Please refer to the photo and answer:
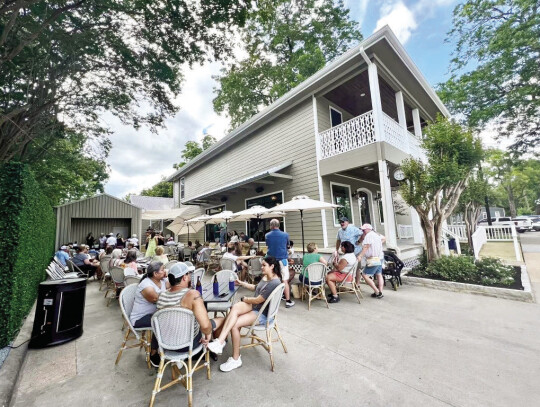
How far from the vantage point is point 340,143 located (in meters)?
7.95

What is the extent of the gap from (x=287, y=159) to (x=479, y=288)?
719 centimetres

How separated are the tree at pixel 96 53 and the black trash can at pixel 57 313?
3917 millimetres

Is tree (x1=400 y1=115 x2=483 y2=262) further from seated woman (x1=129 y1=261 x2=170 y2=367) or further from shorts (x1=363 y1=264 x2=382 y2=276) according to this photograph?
seated woman (x1=129 y1=261 x2=170 y2=367)

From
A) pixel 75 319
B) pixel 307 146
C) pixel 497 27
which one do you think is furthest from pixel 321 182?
pixel 497 27

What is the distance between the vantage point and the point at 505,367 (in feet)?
8.17

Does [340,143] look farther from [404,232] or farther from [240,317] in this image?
[404,232]

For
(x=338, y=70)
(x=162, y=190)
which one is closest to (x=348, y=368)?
(x=338, y=70)

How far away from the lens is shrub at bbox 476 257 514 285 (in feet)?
17.0

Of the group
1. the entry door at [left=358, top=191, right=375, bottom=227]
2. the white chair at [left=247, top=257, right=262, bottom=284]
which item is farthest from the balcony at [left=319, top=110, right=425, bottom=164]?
the white chair at [left=247, top=257, right=262, bottom=284]

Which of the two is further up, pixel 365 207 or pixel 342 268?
pixel 365 207

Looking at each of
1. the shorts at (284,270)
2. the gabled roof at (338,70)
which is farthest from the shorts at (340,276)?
the gabled roof at (338,70)

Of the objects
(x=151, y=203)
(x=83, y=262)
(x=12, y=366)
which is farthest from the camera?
(x=151, y=203)

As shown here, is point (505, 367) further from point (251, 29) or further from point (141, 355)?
point (251, 29)

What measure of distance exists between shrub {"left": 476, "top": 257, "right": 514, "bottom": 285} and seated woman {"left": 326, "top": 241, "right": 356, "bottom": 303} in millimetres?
3398
